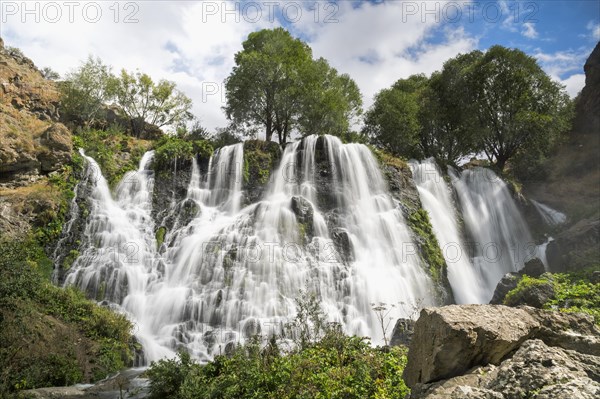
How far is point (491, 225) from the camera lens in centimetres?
2719

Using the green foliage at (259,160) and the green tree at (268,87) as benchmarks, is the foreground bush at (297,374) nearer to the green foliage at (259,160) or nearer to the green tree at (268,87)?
the green foliage at (259,160)

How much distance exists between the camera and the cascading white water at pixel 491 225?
25.0 metres

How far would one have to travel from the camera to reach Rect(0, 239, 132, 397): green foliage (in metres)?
9.73

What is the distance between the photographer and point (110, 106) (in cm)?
3381

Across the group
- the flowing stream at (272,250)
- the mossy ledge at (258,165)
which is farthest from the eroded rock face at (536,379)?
the mossy ledge at (258,165)

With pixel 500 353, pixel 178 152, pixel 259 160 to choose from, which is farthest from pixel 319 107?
pixel 500 353

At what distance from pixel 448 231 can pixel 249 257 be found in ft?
44.1

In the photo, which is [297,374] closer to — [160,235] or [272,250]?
[272,250]

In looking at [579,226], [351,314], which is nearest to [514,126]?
[579,226]

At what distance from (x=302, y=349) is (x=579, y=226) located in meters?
21.0

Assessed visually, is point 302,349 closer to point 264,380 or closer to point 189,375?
point 264,380

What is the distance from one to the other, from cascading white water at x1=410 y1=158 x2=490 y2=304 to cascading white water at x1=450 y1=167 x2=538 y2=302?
120cm

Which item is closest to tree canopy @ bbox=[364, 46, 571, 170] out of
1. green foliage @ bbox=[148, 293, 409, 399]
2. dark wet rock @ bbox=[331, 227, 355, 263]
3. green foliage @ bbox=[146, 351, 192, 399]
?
dark wet rock @ bbox=[331, 227, 355, 263]

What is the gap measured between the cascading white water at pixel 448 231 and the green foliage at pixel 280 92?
7.33 meters
